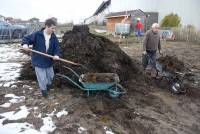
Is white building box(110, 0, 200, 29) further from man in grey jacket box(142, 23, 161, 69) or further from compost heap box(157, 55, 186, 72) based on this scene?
compost heap box(157, 55, 186, 72)

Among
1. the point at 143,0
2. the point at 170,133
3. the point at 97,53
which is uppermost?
the point at 143,0

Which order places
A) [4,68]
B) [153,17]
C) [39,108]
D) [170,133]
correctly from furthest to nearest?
1. [153,17]
2. [4,68]
3. [39,108]
4. [170,133]

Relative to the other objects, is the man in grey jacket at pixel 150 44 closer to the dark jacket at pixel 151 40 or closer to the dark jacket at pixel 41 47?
the dark jacket at pixel 151 40

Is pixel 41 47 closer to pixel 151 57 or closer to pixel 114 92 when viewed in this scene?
pixel 114 92

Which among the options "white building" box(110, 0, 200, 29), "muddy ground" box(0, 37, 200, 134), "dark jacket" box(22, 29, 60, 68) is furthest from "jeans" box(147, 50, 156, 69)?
"white building" box(110, 0, 200, 29)

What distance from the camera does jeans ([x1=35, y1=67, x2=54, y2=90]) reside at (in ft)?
26.0

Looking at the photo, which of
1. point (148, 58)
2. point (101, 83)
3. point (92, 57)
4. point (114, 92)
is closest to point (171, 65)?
point (148, 58)

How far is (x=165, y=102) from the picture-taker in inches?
343

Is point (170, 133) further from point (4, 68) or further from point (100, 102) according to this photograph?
point (4, 68)

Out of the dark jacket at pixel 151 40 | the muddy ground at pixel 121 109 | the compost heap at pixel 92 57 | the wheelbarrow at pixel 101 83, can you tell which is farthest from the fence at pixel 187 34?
the wheelbarrow at pixel 101 83

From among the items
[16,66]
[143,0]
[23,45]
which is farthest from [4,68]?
[143,0]

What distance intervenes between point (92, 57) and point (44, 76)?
7.21 ft

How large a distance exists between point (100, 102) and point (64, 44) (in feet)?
10.2

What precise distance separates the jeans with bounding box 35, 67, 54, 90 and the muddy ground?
33cm
